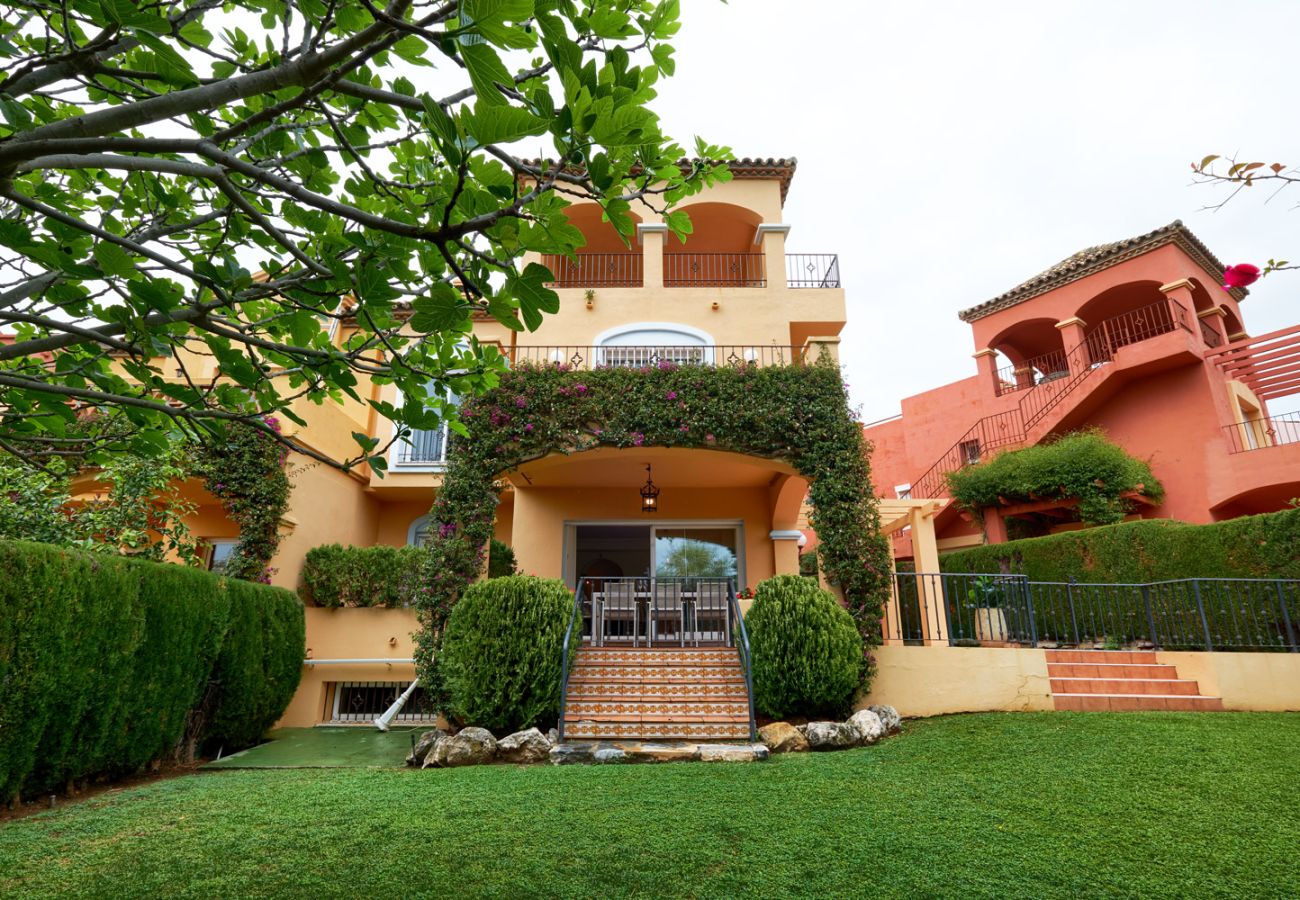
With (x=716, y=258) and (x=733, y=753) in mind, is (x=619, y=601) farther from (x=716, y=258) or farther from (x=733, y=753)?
(x=716, y=258)

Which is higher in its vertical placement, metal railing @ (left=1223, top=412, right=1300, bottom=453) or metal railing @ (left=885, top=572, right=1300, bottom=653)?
metal railing @ (left=1223, top=412, right=1300, bottom=453)

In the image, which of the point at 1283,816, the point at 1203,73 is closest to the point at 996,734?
Result: the point at 1283,816

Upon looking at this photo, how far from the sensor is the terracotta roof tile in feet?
48.5

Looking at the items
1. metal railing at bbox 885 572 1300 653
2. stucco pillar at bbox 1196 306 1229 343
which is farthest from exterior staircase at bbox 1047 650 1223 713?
stucco pillar at bbox 1196 306 1229 343

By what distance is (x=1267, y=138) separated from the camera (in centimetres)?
213

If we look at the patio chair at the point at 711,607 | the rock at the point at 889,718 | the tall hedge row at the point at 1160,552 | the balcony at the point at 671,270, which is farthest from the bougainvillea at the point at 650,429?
the tall hedge row at the point at 1160,552

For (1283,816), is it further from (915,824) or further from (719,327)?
(719,327)

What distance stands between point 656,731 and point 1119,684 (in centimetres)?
577

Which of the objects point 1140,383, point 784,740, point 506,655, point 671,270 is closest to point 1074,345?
point 1140,383

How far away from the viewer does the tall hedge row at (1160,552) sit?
916cm

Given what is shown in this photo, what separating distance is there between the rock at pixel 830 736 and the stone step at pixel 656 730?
69 cm

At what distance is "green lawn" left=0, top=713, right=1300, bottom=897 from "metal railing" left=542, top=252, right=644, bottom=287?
9.53 meters

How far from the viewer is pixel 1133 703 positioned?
750 centimetres

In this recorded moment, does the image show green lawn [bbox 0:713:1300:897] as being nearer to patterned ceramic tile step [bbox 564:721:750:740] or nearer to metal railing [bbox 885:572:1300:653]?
patterned ceramic tile step [bbox 564:721:750:740]
